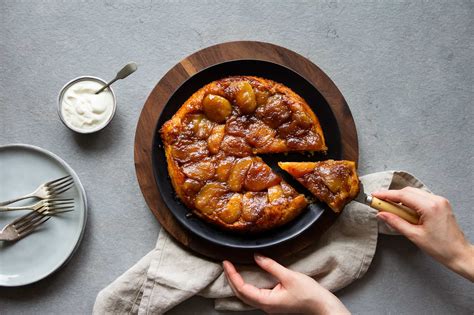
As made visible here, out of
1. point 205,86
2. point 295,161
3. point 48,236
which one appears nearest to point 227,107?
point 205,86

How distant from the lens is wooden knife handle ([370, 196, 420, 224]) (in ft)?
10.4

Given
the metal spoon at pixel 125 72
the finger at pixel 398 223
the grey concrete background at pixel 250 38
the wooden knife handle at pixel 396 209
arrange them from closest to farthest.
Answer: the wooden knife handle at pixel 396 209 < the finger at pixel 398 223 < the metal spoon at pixel 125 72 < the grey concrete background at pixel 250 38

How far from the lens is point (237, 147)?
3.30m

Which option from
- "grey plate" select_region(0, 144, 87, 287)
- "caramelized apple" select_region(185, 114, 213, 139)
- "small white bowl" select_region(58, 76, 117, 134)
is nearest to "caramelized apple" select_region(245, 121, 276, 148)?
"caramelized apple" select_region(185, 114, 213, 139)

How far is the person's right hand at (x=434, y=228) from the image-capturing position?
3270 millimetres

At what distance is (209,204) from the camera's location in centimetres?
325

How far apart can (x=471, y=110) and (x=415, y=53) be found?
57 centimetres

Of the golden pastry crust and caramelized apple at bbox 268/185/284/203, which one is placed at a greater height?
the golden pastry crust

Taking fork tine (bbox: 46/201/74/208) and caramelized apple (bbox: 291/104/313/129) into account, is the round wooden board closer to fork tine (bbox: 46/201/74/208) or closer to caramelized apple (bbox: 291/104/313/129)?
caramelized apple (bbox: 291/104/313/129)

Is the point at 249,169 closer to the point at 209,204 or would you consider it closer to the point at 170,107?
the point at 209,204

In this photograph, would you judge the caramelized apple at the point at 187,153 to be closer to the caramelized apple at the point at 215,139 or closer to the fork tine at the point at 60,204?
the caramelized apple at the point at 215,139

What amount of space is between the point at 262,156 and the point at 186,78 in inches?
28.7

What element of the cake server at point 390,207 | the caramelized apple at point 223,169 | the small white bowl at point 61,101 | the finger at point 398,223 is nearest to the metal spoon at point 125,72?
the small white bowl at point 61,101

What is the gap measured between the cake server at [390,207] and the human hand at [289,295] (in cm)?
63
